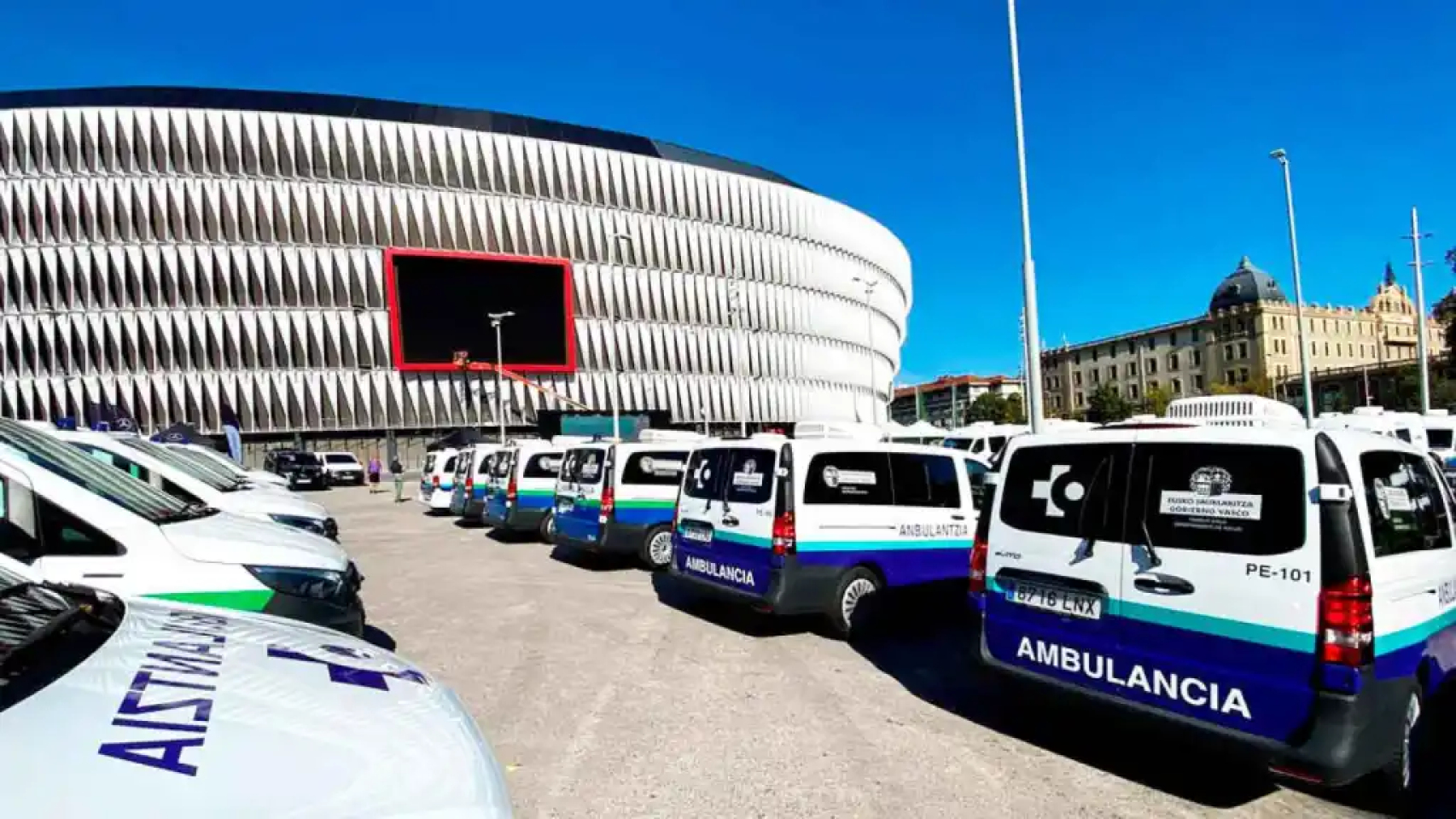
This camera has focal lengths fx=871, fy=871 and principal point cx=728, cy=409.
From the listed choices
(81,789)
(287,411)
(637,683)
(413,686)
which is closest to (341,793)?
(81,789)

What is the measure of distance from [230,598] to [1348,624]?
18.0ft

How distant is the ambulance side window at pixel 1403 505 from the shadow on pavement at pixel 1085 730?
1.25m

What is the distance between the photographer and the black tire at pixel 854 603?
772 cm

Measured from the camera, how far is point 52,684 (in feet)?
6.57

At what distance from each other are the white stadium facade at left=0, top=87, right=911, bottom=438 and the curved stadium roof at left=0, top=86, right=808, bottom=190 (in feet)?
0.67

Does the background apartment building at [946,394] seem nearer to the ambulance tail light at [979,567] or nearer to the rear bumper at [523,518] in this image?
the rear bumper at [523,518]

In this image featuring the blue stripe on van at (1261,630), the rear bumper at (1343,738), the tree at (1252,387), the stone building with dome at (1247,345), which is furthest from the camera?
the stone building with dome at (1247,345)

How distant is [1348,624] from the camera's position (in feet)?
12.5

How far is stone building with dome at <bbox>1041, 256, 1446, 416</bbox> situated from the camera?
102 meters

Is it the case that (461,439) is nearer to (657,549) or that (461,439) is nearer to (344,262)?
(344,262)

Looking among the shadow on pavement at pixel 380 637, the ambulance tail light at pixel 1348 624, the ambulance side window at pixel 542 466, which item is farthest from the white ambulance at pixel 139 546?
the ambulance side window at pixel 542 466

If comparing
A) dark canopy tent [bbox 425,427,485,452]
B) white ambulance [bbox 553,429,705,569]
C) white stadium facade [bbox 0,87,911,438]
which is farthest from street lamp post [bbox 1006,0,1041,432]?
dark canopy tent [bbox 425,427,485,452]

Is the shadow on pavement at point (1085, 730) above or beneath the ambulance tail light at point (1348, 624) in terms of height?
beneath

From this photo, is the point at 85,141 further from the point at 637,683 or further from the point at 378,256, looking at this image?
the point at 637,683
